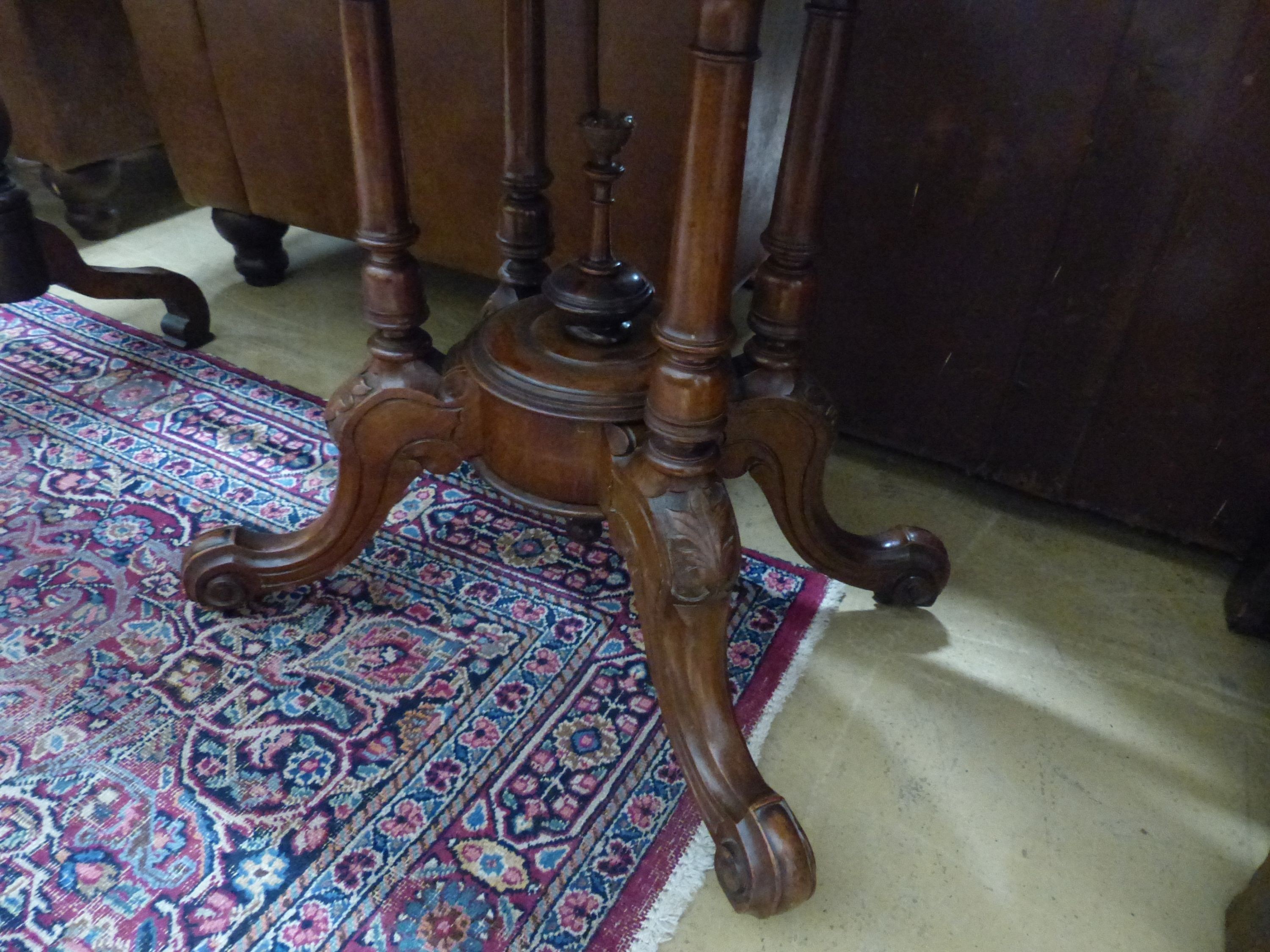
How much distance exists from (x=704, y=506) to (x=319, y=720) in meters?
0.38

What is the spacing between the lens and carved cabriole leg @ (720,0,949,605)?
0.69 m

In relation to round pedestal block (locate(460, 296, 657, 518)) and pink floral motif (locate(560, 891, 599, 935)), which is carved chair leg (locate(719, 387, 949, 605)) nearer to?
round pedestal block (locate(460, 296, 657, 518))

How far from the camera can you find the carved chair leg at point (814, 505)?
77 centimetres

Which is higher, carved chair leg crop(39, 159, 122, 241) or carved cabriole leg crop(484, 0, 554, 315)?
carved cabriole leg crop(484, 0, 554, 315)

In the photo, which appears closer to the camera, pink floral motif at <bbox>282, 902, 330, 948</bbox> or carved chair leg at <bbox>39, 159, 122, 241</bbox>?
pink floral motif at <bbox>282, 902, 330, 948</bbox>

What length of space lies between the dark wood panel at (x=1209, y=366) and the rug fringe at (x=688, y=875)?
1.53 ft

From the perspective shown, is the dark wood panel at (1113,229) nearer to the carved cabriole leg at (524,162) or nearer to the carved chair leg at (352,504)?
the carved cabriole leg at (524,162)

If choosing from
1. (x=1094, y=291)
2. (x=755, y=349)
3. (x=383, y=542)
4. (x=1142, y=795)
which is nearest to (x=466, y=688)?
(x=383, y=542)

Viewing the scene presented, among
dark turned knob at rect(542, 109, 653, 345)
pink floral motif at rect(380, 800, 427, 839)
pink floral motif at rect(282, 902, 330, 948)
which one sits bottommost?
pink floral motif at rect(380, 800, 427, 839)

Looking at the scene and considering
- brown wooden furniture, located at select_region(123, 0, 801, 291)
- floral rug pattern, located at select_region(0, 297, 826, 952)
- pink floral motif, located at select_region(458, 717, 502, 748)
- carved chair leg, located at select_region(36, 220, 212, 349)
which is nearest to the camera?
floral rug pattern, located at select_region(0, 297, 826, 952)

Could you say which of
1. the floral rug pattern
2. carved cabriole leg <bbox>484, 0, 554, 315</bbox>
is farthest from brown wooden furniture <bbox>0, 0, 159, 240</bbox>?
carved cabriole leg <bbox>484, 0, 554, 315</bbox>

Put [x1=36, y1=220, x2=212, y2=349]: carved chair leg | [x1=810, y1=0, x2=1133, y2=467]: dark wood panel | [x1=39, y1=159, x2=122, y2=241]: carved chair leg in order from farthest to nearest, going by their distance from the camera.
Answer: [x1=39, y1=159, x2=122, y2=241]: carved chair leg → [x1=36, y1=220, x2=212, y2=349]: carved chair leg → [x1=810, y1=0, x2=1133, y2=467]: dark wood panel

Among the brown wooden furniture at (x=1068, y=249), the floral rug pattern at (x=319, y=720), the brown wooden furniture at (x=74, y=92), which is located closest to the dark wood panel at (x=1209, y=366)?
the brown wooden furniture at (x=1068, y=249)

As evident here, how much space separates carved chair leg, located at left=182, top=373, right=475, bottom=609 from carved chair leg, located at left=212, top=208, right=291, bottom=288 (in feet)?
2.39
